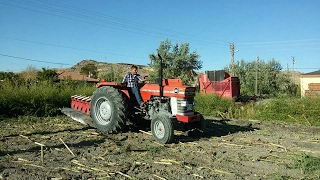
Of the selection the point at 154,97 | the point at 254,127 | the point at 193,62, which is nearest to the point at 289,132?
the point at 254,127

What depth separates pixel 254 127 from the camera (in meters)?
9.68

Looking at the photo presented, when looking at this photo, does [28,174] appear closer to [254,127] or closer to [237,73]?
[254,127]

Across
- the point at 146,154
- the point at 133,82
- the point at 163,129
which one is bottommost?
the point at 146,154

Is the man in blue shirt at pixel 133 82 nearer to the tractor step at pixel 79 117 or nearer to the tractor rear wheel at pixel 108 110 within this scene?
the tractor rear wheel at pixel 108 110

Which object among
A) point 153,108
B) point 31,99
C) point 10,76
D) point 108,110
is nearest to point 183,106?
point 153,108

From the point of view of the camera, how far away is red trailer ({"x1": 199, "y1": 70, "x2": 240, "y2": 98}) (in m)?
16.1

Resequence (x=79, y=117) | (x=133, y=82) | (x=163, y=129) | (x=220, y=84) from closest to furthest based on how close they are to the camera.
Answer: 1. (x=163, y=129)
2. (x=133, y=82)
3. (x=79, y=117)
4. (x=220, y=84)

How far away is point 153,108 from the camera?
24.6 ft

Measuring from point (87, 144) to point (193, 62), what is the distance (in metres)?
28.5

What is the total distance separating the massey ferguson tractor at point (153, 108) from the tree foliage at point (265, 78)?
29.0 meters

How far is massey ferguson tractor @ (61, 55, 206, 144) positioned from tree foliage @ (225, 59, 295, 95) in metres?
29.0

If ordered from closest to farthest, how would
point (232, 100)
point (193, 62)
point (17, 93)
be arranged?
point (17, 93)
point (232, 100)
point (193, 62)

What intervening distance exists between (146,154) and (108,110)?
2.72 m

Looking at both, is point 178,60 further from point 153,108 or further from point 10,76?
point 153,108
